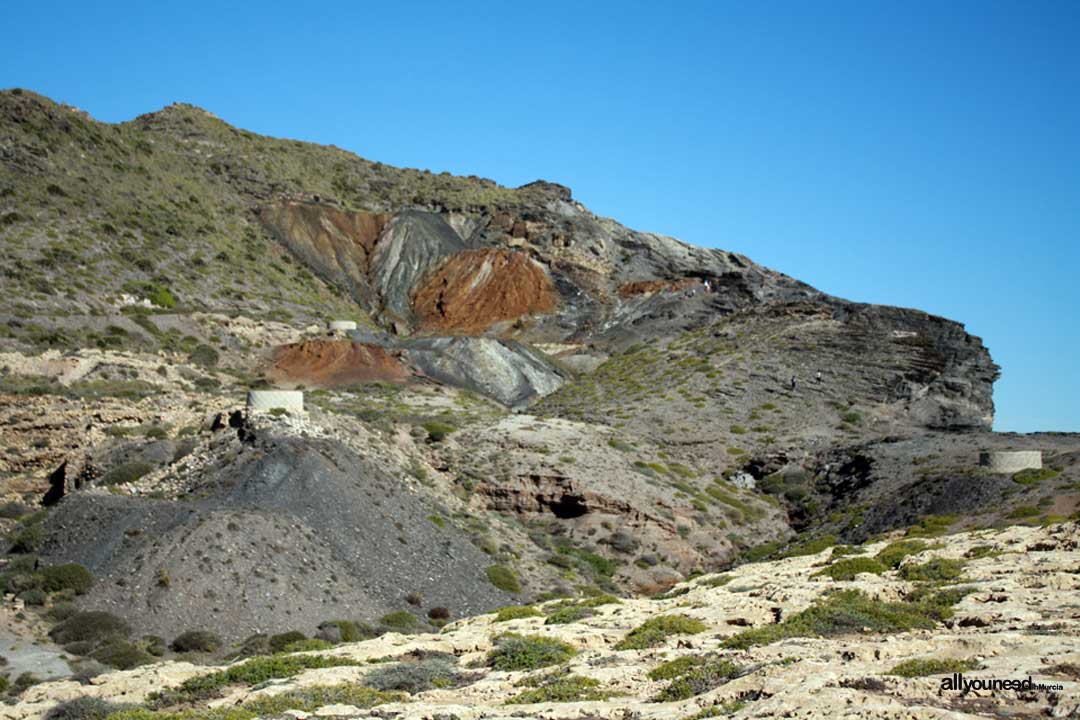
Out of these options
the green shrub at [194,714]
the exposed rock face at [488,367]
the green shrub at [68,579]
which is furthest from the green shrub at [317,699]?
the exposed rock face at [488,367]

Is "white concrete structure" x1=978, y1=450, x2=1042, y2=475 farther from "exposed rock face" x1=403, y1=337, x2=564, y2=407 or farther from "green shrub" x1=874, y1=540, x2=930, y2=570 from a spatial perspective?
"exposed rock face" x1=403, y1=337, x2=564, y2=407

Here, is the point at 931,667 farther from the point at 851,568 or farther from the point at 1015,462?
the point at 1015,462

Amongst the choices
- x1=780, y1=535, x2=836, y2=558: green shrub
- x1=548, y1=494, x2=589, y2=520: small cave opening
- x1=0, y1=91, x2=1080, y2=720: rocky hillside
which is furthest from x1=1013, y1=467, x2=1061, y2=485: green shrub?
x1=548, y1=494, x2=589, y2=520: small cave opening

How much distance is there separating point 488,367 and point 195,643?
48.0 m

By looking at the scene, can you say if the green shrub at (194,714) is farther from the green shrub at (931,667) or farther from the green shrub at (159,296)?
the green shrub at (159,296)

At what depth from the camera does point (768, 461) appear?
62.2 m

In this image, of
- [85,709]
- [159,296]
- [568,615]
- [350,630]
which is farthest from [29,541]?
[159,296]

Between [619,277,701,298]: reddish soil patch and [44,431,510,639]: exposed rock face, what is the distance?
58.4 meters

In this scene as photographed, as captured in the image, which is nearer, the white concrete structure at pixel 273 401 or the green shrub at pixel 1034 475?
the green shrub at pixel 1034 475

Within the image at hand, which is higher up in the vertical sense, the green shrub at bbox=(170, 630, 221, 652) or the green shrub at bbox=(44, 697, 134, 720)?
the green shrub at bbox=(170, 630, 221, 652)

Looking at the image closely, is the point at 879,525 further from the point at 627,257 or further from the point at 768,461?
the point at 627,257

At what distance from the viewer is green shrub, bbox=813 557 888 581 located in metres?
24.1

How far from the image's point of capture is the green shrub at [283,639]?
3066cm

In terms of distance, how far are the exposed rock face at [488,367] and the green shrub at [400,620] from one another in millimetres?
40067
